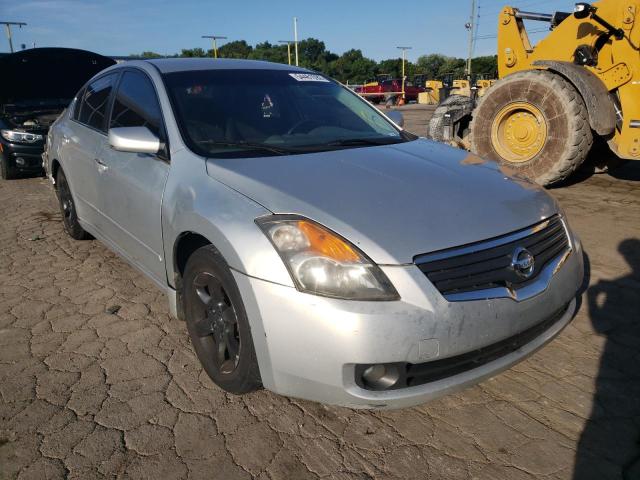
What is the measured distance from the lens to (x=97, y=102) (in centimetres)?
399

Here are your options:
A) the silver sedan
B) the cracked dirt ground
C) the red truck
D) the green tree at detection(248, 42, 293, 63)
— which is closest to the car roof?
the silver sedan

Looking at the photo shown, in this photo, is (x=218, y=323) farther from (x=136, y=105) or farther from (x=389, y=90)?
(x=389, y=90)

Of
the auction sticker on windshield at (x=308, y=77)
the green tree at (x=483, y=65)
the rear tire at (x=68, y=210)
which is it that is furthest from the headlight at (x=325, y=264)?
the green tree at (x=483, y=65)

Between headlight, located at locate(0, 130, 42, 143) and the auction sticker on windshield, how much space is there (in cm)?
616

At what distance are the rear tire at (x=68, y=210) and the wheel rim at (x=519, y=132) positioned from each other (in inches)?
202

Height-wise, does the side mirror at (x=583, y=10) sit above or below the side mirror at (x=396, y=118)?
above

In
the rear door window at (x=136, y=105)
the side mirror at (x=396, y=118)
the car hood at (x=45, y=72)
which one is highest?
the car hood at (x=45, y=72)

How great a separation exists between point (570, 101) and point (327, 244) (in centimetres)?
503

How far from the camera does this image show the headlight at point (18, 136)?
7887mm

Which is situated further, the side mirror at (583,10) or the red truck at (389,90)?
the red truck at (389,90)

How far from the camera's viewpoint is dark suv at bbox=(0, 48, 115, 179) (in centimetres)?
798

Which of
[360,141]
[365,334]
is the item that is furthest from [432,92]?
[365,334]

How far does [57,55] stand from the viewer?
345 inches

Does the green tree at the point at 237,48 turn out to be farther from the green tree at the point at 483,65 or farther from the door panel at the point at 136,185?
the door panel at the point at 136,185
